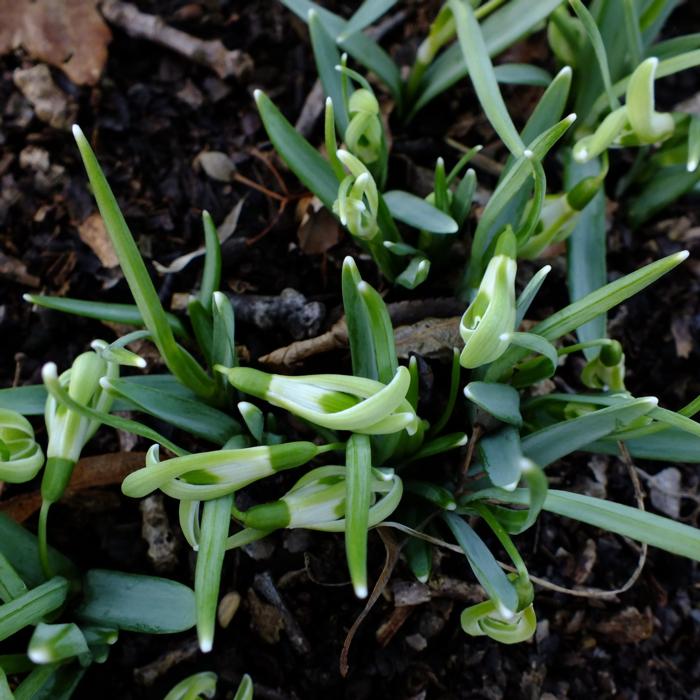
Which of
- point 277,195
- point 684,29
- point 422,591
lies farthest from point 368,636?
point 684,29

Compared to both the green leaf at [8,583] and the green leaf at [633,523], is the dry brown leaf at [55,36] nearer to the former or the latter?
Result: the green leaf at [8,583]

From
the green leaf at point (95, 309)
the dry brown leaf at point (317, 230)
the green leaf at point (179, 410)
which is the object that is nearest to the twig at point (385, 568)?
the green leaf at point (179, 410)

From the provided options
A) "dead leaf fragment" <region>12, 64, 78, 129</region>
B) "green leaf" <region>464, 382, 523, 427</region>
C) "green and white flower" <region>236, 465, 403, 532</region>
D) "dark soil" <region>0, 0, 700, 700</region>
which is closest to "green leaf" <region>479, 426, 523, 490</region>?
"green leaf" <region>464, 382, 523, 427</region>

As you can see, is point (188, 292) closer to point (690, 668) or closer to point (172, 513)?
point (172, 513)

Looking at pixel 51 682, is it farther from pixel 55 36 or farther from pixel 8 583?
pixel 55 36

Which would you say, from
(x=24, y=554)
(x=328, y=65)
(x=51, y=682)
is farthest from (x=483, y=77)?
(x=51, y=682)

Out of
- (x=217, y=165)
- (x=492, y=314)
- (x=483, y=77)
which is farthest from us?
(x=217, y=165)
